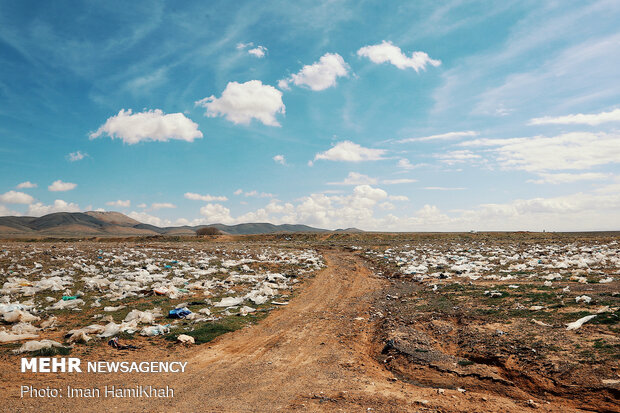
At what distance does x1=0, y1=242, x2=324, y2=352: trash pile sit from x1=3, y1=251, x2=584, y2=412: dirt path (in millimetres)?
1501

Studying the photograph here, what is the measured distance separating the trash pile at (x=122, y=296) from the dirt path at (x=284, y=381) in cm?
150

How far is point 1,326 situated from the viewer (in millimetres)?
7535

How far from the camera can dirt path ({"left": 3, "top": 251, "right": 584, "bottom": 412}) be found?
14.8 ft

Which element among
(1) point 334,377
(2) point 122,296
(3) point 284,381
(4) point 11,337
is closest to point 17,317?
(4) point 11,337

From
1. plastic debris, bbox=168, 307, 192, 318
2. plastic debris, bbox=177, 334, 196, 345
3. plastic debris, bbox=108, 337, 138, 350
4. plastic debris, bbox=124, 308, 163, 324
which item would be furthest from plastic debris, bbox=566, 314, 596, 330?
plastic debris, bbox=124, 308, 163, 324

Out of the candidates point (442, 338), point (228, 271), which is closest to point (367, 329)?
point (442, 338)

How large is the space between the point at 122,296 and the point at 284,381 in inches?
322

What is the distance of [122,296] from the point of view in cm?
1088

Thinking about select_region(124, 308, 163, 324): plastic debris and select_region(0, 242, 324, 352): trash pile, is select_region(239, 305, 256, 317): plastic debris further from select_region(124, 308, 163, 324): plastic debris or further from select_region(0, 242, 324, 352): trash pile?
select_region(124, 308, 163, 324): plastic debris

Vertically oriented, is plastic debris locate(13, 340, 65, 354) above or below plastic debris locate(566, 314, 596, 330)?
below

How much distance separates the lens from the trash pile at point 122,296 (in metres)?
7.66

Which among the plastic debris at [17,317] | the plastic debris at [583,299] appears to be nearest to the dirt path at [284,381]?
the plastic debris at [17,317]

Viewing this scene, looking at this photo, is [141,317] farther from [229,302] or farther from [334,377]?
[334,377]

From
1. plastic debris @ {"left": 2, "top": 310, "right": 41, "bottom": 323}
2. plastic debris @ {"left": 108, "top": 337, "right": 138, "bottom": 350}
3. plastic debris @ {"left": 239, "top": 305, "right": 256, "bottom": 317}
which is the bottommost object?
plastic debris @ {"left": 239, "top": 305, "right": 256, "bottom": 317}
